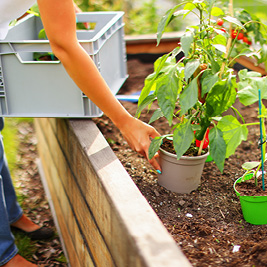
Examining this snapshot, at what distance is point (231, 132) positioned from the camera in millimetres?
1415

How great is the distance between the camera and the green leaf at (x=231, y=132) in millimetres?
1390

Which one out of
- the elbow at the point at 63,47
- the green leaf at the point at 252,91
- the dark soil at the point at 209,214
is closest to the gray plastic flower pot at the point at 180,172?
the dark soil at the point at 209,214

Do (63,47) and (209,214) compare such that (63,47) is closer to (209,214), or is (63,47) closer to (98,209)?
(98,209)

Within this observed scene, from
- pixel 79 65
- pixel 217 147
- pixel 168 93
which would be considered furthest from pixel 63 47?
pixel 217 147

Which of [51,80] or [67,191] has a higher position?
[51,80]

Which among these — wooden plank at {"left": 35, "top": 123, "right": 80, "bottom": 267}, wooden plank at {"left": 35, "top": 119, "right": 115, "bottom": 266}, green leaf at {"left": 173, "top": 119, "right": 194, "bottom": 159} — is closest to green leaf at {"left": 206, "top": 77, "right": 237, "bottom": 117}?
green leaf at {"left": 173, "top": 119, "right": 194, "bottom": 159}

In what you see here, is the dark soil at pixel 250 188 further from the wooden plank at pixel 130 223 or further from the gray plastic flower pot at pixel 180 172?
the wooden plank at pixel 130 223

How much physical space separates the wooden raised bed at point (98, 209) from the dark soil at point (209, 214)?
24cm

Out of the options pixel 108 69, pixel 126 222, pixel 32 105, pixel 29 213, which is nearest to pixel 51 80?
pixel 32 105

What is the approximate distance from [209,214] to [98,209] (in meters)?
0.46

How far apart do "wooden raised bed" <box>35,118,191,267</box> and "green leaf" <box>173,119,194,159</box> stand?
0.21 metres

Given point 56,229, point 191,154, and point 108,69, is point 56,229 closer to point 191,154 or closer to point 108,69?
point 108,69

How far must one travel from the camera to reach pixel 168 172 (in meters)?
1.68

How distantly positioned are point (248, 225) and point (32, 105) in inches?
44.8
